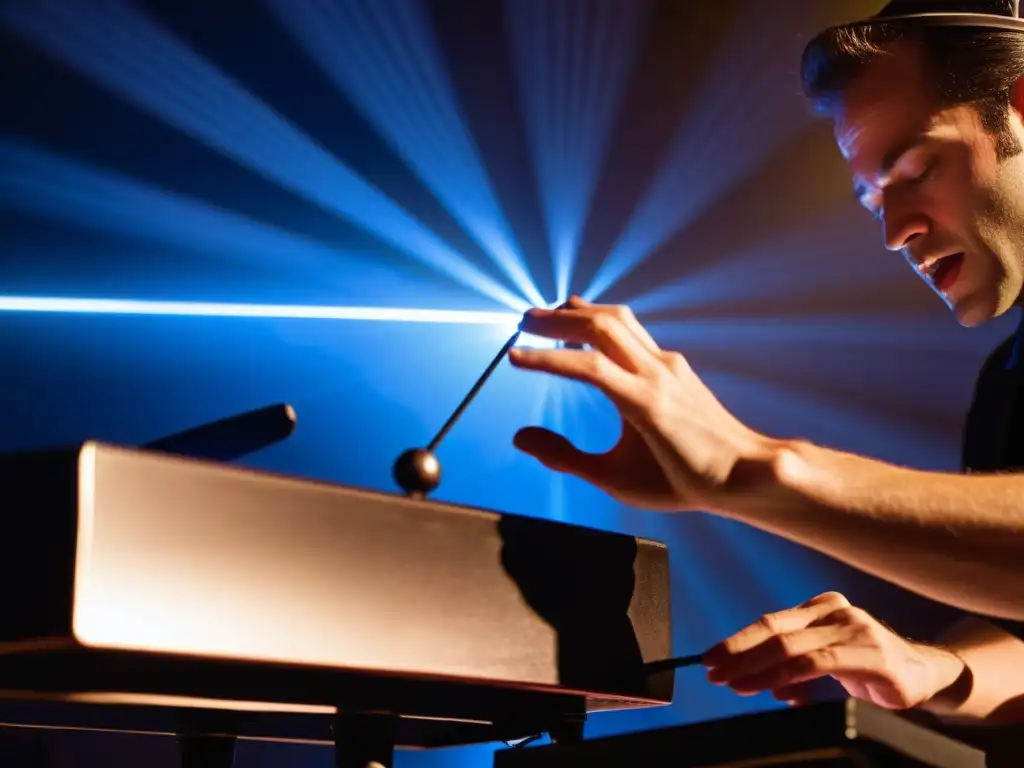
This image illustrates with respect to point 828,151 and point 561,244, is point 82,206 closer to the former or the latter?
point 561,244

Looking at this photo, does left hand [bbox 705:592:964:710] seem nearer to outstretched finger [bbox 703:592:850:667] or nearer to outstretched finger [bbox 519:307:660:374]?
outstretched finger [bbox 703:592:850:667]

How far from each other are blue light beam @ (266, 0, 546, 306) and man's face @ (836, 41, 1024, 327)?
708 mm

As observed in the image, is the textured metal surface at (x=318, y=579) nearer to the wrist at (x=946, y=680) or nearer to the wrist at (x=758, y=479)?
the wrist at (x=758, y=479)

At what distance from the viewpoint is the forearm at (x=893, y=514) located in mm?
685

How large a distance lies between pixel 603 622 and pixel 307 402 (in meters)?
0.97

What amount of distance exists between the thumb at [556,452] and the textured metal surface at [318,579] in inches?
2.4

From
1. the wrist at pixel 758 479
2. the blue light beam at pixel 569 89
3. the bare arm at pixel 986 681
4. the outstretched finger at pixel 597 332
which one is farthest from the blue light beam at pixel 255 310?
the wrist at pixel 758 479

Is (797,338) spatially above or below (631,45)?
below

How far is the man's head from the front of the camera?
120 centimetres

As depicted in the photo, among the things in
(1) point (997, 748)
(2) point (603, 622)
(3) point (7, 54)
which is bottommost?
(1) point (997, 748)

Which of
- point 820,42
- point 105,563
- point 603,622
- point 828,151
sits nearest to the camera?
point 105,563

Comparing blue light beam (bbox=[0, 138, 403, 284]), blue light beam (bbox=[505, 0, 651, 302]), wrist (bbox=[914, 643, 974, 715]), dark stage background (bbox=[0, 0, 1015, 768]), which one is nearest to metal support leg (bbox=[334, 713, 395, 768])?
wrist (bbox=[914, 643, 974, 715])

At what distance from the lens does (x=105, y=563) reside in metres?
0.50

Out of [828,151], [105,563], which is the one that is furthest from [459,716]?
[828,151]
